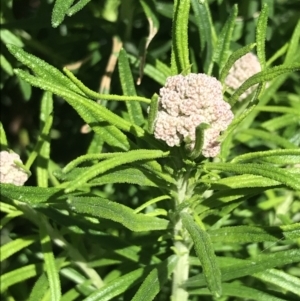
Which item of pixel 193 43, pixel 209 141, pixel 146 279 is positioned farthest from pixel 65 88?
pixel 193 43

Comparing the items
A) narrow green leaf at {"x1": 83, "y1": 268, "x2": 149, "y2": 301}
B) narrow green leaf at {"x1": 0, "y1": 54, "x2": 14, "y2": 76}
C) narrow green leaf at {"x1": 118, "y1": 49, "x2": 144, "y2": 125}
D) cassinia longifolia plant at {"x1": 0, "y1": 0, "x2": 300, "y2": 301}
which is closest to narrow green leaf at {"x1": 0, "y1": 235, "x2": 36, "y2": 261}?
cassinia longifolia plant at {"x1": 0, "y1": 0, "x2": 300, "y2": 301}

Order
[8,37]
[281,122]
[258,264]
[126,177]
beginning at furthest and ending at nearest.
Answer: [8,37] < [281,122] < [258,264] < [126,177]

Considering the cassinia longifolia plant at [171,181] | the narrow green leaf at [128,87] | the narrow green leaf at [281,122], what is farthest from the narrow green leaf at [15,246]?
the narrow green leaf at [281,122]

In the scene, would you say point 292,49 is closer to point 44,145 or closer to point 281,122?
point 281,122

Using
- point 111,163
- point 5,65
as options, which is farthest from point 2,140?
point 111,163

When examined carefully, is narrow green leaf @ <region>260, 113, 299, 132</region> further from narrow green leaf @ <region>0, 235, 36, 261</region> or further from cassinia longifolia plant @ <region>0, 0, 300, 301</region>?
narrow green leaf @ <region>0, 235, 36, 261</region>

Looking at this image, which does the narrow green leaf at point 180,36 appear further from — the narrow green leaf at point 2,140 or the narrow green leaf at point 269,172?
the narrow green leaf at point 2,140

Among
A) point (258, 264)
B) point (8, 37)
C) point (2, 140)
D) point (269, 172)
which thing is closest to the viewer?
point (269, 172)
